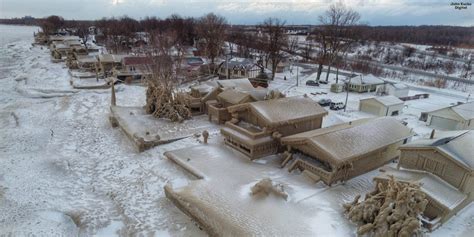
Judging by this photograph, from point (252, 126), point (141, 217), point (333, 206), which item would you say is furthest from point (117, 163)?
point (333, 206)

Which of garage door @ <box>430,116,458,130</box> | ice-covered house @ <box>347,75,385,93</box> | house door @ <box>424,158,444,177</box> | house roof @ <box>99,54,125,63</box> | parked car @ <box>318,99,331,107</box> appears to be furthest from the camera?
house roof @ <box>99,54,125,63</box>

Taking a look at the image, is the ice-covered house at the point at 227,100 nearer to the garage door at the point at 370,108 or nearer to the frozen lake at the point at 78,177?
the frozen lake at the point at 78,177

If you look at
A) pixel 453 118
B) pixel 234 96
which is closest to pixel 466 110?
pixel 453 118

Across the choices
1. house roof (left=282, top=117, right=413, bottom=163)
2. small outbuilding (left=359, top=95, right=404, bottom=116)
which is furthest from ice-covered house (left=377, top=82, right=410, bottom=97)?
house roof (left=282, top=117, right=413, bottom=163)

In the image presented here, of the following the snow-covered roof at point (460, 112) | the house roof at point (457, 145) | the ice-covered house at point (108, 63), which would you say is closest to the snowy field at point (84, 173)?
the snow-covered roof at point (460, 112)

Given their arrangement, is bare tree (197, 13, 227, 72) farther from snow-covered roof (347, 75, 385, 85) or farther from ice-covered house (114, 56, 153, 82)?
snow-covered roof (347, 75, 385, 85)

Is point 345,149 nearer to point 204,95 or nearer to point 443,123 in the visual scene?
point 443,123
